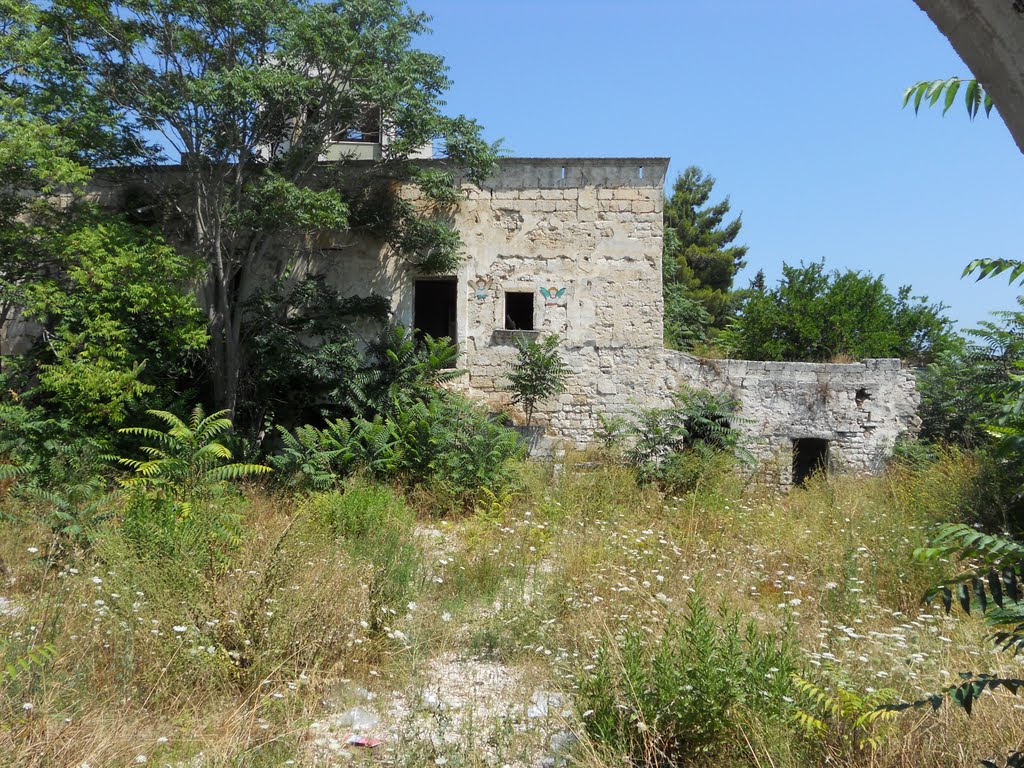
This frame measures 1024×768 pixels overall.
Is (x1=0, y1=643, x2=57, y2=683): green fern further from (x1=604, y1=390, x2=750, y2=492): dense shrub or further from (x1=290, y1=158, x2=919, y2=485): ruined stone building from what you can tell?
(x1=290, y1=158, x2=919, y2=485): ruined stone building

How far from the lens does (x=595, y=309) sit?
42.8 feet

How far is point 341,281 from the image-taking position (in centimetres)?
1308

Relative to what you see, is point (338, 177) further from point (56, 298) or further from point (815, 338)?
point (815, 338)

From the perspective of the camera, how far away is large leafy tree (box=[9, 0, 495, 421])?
10.3 metres

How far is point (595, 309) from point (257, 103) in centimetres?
633

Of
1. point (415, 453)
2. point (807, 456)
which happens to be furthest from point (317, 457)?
point (807, 456)

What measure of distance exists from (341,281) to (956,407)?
1088 centimetres

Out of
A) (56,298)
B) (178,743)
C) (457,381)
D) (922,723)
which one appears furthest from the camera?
(457,381)

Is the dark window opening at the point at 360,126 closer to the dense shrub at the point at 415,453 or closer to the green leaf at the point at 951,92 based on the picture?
the dense shrub at the point at 415,453

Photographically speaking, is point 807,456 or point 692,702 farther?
point 807,456

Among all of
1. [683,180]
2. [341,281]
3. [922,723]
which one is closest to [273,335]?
[341,281]

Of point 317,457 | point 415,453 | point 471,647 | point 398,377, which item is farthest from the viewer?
point 398,377

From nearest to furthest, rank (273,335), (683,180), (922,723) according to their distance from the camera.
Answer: (922,723)
(273,335)
(683,180)

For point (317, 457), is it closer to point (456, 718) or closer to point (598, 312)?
point (598, 312)
